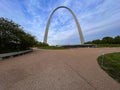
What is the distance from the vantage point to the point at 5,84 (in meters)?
3.86

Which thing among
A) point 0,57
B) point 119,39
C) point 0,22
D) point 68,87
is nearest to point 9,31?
point 0,22

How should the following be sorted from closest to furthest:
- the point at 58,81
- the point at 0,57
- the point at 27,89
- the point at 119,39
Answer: the point at 27,89 → the point at 58,81 → the point at 0,57 → the point at 119,39

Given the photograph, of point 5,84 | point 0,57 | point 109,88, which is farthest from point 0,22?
point 109,88

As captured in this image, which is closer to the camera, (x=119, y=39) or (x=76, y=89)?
(x=76, y=89)

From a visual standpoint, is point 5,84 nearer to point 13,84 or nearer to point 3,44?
point 13,84

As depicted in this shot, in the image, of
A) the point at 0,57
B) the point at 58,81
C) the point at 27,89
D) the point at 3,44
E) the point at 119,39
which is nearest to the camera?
the point at 27,89

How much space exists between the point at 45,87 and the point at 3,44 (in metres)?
9.96

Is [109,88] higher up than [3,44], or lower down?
lower down

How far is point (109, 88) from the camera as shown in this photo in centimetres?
359

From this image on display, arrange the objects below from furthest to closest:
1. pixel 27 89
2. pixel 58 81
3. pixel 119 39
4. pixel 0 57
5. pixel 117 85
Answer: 1. pixel 119 39
2. pixel 0 57
3. pixel 58 81
4. pixel 117 85
5. pixel 27 89

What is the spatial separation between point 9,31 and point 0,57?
4046 mm

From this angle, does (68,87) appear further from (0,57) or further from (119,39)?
(119,39)

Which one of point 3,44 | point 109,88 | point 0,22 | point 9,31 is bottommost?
point 109,88

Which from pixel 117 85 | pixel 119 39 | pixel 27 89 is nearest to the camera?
pixel 27 89
